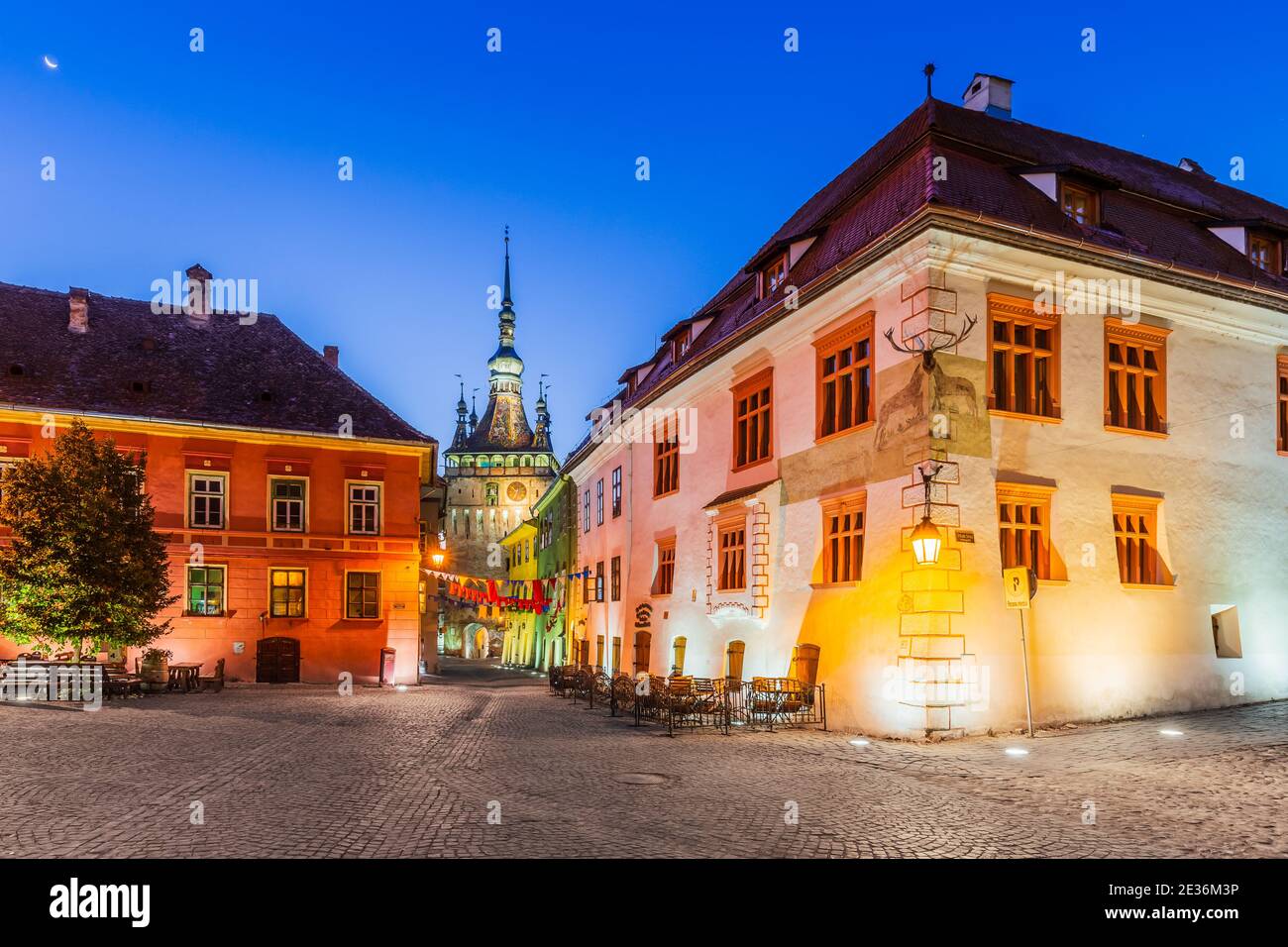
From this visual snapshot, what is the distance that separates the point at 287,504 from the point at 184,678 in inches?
269

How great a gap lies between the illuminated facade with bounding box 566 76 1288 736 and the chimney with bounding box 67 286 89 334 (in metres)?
23.8

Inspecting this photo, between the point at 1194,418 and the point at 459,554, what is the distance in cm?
8934

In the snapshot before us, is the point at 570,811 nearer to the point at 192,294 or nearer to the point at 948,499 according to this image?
the point at 948,499

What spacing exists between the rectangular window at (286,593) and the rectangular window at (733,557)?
15.6 metres

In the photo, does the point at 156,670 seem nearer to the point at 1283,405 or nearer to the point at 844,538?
the point at 844,538

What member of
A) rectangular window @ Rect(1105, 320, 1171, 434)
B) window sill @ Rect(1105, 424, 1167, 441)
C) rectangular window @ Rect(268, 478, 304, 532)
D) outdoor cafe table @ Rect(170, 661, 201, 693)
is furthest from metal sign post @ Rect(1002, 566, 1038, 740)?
rectangular window @ Rect(268, 478, 304, 532)

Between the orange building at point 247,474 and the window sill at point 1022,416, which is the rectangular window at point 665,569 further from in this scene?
the window sill at point 1022,416

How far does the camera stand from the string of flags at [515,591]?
39.2m

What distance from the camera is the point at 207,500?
100 ft

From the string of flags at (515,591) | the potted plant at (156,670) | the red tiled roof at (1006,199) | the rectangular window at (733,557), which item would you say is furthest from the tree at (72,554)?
the red tiled roof at (1006,199)

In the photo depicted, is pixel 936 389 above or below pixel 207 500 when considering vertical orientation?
above

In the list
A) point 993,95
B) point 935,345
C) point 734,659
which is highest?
point 993,95

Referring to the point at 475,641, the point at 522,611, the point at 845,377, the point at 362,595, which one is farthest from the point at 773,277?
the point at 475,641

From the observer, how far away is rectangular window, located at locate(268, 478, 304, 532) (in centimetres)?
3106
